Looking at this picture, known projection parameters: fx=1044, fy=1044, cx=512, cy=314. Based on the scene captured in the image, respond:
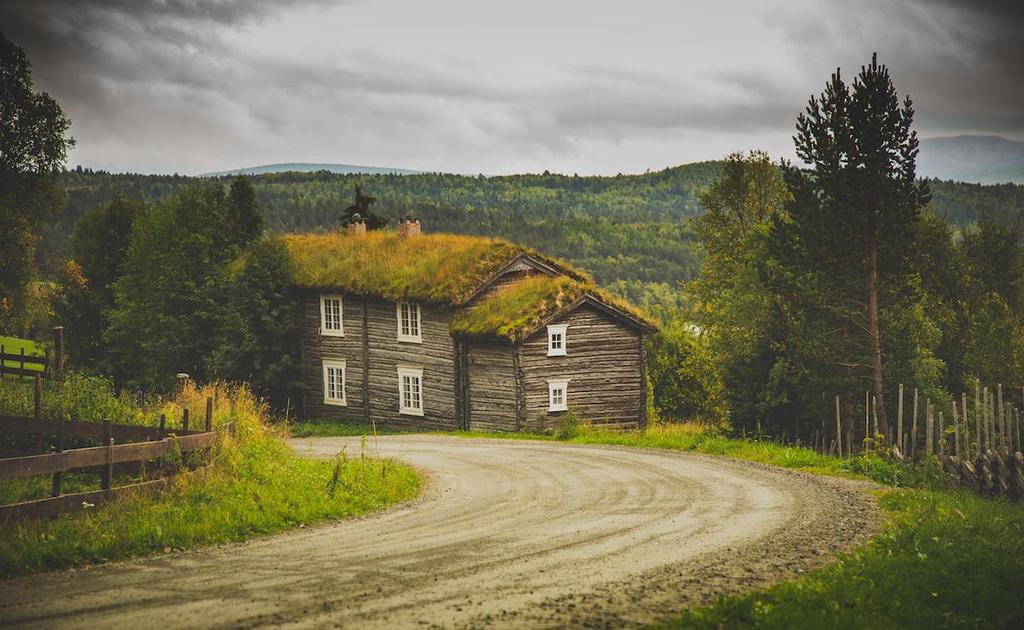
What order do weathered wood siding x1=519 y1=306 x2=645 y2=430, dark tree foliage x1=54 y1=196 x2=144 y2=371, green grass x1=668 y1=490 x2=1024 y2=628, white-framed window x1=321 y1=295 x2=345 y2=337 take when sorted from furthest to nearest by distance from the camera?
dark tree foliage x1=54 y1=196 x2=144 y2=371 < white-framed window x1=321 y1=295 x2=345 y2=337 < weathered wood siding x1=519 y1=306 x2=645 y2=430 < green grass x1=668 y1=490 x2=1024 y2=628

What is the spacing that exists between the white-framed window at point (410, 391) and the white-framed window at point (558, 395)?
661cm

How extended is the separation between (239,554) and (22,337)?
2772 inches

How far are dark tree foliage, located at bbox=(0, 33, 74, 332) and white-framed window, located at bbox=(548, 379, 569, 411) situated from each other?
1196 inches

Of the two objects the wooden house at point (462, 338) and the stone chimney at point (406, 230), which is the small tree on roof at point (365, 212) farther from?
the wooden house at point (462, 338)

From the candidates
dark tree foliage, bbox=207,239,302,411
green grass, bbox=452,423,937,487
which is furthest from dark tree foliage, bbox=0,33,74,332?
green grass, bbox=452,423,937,487

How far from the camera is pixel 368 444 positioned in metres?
35.1

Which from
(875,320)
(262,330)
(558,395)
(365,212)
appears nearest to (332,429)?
(262,330)

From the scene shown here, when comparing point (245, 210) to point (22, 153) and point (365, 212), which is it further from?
point (365, 212)

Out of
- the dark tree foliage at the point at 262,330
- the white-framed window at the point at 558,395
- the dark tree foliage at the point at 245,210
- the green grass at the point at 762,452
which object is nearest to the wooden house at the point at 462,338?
the white-framed window at the point at 558,395

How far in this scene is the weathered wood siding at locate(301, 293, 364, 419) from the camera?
49875mm

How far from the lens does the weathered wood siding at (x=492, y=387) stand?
43.1 meters

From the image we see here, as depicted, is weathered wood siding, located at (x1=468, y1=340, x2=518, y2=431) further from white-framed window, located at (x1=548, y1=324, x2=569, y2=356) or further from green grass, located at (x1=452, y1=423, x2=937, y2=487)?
green grass, located at (x1=452, y1=423, x2=937, y2=487)

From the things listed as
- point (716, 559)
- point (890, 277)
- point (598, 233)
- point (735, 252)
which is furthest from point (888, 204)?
point (598, 233)

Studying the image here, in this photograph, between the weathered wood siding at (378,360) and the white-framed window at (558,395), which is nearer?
the white-framed window at (558,395)
